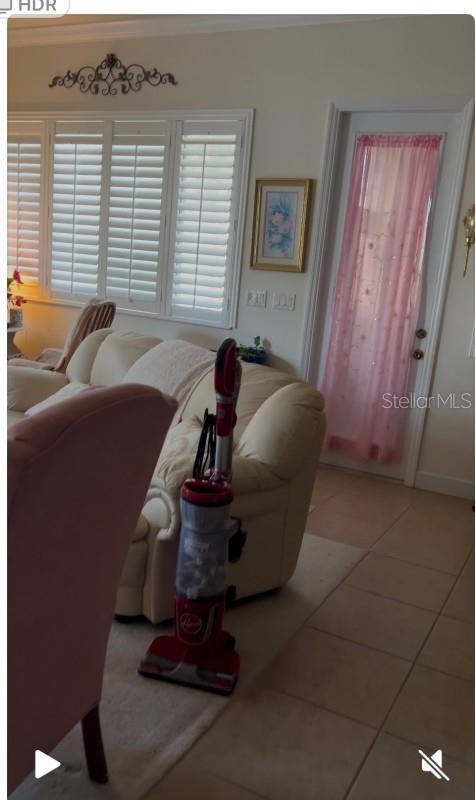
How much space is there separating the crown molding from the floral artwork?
1.05 meters

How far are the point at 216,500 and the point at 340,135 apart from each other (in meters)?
2.98

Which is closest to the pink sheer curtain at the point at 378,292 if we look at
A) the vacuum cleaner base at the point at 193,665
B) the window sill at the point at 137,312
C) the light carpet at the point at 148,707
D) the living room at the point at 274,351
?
Result: the living room at the point at 274,351

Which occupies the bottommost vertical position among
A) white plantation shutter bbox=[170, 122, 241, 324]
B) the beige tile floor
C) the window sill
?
the beige tile floor

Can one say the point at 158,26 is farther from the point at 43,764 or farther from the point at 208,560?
the point at 43,764

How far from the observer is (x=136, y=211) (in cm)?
487

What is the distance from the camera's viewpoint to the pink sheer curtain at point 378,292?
3.91 meters

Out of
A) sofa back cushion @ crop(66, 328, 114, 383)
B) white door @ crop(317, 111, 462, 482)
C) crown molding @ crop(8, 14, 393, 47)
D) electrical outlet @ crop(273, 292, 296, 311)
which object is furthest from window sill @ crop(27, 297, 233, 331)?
crown molding @ crop(8, 14, 393, 47)

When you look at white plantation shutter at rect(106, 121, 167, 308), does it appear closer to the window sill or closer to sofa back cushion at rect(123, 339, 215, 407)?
the window sill

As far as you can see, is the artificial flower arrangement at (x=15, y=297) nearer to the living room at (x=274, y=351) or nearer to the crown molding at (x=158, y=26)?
the living room at (x=274, y=351)

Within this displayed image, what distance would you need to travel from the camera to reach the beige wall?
3.75 metres

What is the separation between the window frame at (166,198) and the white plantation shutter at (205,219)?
0.03 metres

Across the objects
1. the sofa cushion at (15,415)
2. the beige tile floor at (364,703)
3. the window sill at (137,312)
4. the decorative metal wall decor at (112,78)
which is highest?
the decorative metal wall decor at (112,78)

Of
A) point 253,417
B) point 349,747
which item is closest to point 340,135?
point 253,417

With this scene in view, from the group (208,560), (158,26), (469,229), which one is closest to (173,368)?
(208,560)
